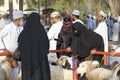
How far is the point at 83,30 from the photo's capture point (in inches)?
355

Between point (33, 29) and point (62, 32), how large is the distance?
3.01 metres

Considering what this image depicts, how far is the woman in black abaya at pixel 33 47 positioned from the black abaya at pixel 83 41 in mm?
1928

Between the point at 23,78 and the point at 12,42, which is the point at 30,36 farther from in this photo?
the point at 12,42

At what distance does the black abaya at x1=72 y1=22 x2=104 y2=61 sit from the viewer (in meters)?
8.96

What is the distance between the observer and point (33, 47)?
23.1ft

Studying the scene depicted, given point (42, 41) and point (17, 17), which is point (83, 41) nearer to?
point (17, 17)

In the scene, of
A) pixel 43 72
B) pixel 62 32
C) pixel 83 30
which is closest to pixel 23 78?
pixel 43 72

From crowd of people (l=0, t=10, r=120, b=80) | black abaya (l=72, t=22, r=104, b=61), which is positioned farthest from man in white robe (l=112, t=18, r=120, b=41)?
black abaya (l=72, t=22, r=104, b=61)

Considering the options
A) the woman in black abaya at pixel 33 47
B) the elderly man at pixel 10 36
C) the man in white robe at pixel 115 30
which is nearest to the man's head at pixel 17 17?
the elderly man at pixel 10 36

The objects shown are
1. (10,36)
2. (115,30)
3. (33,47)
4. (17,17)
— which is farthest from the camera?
(115,30)

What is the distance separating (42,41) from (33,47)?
0.59 feet

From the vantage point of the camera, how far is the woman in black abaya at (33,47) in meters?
7.00

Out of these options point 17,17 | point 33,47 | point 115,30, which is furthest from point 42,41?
point 115,30

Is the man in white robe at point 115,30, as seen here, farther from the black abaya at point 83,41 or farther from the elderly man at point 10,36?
the elderly man at point 10,36
